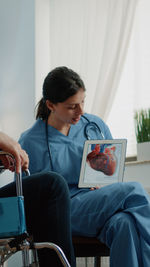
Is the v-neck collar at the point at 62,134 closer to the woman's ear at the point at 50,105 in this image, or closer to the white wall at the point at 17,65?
the woman's ear at the point at 50,105

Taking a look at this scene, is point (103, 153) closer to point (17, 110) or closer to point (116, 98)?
point (116, 98)

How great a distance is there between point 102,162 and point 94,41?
1043mm

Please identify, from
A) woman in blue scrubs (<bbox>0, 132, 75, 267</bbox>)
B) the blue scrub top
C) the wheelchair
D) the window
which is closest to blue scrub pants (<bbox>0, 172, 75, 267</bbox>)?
woman in blue scrubs (<bbox>0, 132, 75, 267</bbox>)

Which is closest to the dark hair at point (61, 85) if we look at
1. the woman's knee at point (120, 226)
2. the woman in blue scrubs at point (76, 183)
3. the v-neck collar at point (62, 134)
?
the woman in blue scrubs at point (76, 183)

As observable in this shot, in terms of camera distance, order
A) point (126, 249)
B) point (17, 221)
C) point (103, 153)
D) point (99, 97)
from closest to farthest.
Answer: point (17, 221) → point (126, 249) → point (103, 153) → point (99, 97)

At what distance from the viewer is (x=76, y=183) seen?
1.58 meters

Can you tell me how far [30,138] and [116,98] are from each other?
2.81ft

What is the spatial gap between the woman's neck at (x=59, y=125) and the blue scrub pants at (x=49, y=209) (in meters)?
0.61

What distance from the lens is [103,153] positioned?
1583 mm

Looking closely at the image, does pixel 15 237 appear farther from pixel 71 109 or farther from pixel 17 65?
pixel 17 65

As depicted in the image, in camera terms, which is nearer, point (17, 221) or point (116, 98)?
point (17, 221)

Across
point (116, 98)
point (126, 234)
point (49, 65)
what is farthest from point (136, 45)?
point (126, 234)

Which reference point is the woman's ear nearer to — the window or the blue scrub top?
the blue scrub top

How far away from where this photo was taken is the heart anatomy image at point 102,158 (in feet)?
5.13
